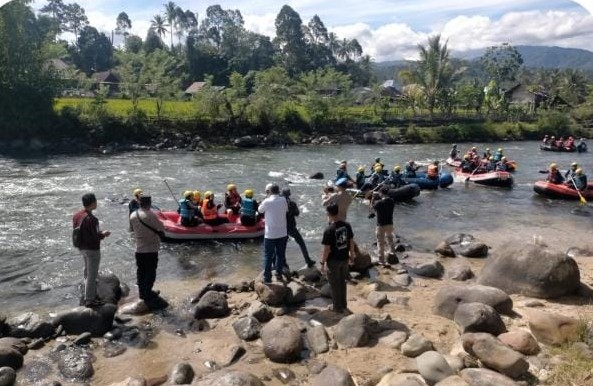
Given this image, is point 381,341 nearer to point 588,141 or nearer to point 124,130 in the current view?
point 124,130

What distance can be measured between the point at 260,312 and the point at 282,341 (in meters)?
1.08

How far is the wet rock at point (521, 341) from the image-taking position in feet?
19.6

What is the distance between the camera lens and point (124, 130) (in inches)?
1288

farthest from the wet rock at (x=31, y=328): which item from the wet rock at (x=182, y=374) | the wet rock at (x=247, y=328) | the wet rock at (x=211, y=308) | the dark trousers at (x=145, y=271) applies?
the wet rock at (x=247, y=328)

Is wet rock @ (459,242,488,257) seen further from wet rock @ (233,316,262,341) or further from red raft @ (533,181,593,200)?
red raft @ (533,181,593,200)

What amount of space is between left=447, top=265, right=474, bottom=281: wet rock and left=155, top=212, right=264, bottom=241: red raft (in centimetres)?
466

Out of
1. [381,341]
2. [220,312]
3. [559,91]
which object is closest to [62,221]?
[220,312]

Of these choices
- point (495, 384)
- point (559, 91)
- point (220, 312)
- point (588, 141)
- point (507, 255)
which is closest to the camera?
point (495, 384)

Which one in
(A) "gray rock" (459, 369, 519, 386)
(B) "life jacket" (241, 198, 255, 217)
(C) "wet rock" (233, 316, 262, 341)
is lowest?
(C) "wet rock" (233, 316, 262, 341)

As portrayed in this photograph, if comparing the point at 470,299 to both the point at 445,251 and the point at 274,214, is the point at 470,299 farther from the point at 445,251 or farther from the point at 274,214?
the point at 445,251

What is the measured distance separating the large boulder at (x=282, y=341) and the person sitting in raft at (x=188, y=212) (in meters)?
6.04

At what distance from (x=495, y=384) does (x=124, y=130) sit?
30.9 metres

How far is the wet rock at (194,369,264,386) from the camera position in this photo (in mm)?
5281

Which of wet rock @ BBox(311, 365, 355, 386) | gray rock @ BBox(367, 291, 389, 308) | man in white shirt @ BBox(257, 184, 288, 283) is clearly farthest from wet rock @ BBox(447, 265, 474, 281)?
wet rock @ BBox(311, 365, 355, 386)
